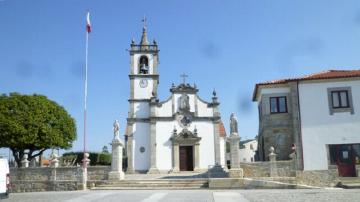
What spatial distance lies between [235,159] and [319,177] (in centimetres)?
519

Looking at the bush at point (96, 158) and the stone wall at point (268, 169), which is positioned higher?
the bush at point (96, 158)

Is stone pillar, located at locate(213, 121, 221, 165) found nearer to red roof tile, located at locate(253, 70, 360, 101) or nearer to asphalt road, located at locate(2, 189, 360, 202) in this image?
red roof tile, located at locate(253, 70, 360, 101)

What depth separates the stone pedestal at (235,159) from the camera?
837 inches

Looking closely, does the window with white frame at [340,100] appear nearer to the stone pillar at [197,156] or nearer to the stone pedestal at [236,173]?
the stone pedestal at [236,173]

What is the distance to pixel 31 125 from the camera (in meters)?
29.9

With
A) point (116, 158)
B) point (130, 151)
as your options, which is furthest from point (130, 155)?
point (116, 158)

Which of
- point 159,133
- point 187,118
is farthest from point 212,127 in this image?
point 159,133

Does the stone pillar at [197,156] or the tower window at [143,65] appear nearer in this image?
the stone pillar at [197,156]

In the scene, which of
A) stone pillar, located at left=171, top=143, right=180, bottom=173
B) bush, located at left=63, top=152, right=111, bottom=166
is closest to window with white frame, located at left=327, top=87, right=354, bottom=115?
stone pillar, located at left=171, top=143, right=180, bottom=173

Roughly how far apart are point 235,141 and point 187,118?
15.6 m

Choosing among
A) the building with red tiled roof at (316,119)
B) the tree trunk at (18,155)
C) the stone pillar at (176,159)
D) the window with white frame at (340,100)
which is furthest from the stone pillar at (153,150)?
the window with white frame at (340,100)

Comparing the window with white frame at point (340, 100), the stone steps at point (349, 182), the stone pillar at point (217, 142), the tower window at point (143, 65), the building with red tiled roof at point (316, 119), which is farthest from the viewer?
the tower window at point (143, 65)

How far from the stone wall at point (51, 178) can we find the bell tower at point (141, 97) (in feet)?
45.4

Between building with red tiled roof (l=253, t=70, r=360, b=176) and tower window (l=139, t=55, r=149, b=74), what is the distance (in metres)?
16.2
